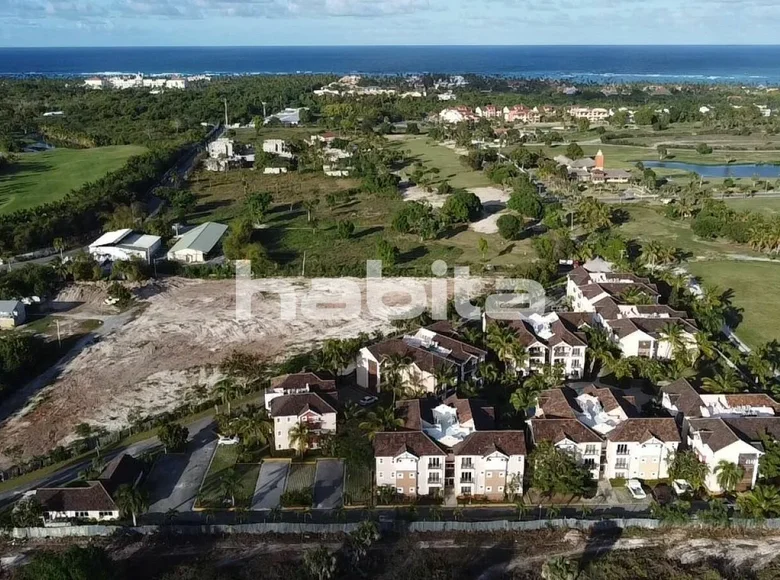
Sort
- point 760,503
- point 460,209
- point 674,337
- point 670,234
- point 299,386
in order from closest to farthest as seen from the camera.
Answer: point 760,503
point 299,386
point 674,337
point 670,234
point 460,209

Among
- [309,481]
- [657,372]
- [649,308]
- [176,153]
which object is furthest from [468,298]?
[176,153]

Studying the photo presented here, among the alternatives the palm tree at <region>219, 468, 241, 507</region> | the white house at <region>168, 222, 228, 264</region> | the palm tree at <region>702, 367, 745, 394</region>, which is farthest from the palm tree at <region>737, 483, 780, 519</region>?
the white house at <region>168, 222, 228, 264</region>

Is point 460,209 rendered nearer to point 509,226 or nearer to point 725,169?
point 509,226

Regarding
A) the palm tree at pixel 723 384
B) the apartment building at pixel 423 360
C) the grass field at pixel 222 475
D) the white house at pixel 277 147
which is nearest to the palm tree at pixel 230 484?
the grass field at pixel 222 475

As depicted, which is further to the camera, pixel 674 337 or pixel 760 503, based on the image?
pixel 674 337

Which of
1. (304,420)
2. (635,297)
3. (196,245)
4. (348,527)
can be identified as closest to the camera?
(348,527)

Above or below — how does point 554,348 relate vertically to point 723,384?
below

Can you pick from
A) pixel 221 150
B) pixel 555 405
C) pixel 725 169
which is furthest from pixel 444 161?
pixel 555 405

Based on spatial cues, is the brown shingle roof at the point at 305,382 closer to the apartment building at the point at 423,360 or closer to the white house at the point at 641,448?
the apartment building at the point at 423,360

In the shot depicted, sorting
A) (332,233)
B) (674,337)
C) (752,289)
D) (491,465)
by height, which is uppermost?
(332,233)
